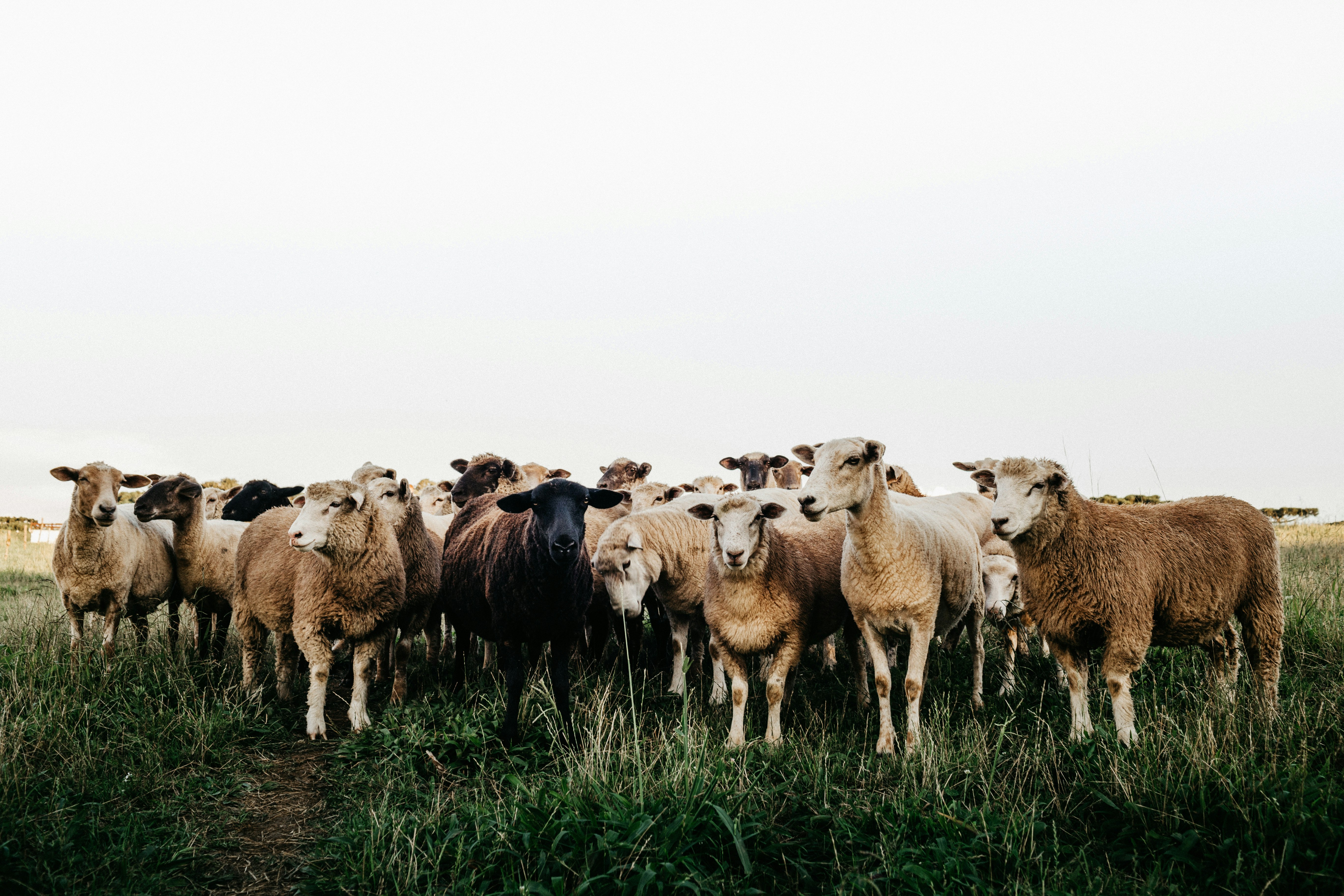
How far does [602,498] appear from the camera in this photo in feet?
23.6

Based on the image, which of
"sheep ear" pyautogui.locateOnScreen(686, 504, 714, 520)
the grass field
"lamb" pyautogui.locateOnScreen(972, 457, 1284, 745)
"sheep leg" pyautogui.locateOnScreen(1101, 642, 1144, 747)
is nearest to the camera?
the grass field

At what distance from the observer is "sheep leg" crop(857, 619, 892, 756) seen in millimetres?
→ 6133

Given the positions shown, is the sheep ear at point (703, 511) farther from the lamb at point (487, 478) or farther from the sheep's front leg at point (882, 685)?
the lamb at point (487, 478)

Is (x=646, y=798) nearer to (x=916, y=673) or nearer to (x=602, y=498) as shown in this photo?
(x=916, y=673)

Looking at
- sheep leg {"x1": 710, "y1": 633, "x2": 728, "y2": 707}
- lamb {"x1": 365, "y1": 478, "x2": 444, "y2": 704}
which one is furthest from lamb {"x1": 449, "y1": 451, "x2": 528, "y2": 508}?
sheep leg {"x1": 710, "y1": 633, "x2": 728, "y2": 707}

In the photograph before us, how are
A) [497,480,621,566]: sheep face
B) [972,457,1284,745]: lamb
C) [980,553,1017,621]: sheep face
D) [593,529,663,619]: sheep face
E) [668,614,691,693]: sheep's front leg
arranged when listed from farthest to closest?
[980,553,1017,621]: sheep face → [668,614,691,693]: sheep's front leg → [593,529,663,619]: sheep face → [497,480,621,566]: sheep face → [972,457,1284,745]: lamb

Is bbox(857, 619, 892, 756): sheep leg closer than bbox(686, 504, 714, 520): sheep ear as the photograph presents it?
Yes

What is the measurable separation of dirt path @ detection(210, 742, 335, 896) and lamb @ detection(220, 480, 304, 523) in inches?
172

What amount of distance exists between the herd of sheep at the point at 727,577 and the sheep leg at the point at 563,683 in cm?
2

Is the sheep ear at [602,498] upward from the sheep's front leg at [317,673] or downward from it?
upward

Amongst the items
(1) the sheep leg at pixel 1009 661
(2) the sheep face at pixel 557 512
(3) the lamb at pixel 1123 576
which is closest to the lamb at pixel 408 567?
(2) the sheep face at pixel 557 512

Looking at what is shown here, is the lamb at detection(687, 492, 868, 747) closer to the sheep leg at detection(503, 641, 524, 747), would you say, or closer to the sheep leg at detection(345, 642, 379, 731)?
Result: the sheep leg at detection(503, 641, 524, 747)

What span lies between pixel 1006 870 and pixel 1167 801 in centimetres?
111

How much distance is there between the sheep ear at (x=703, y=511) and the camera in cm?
667
